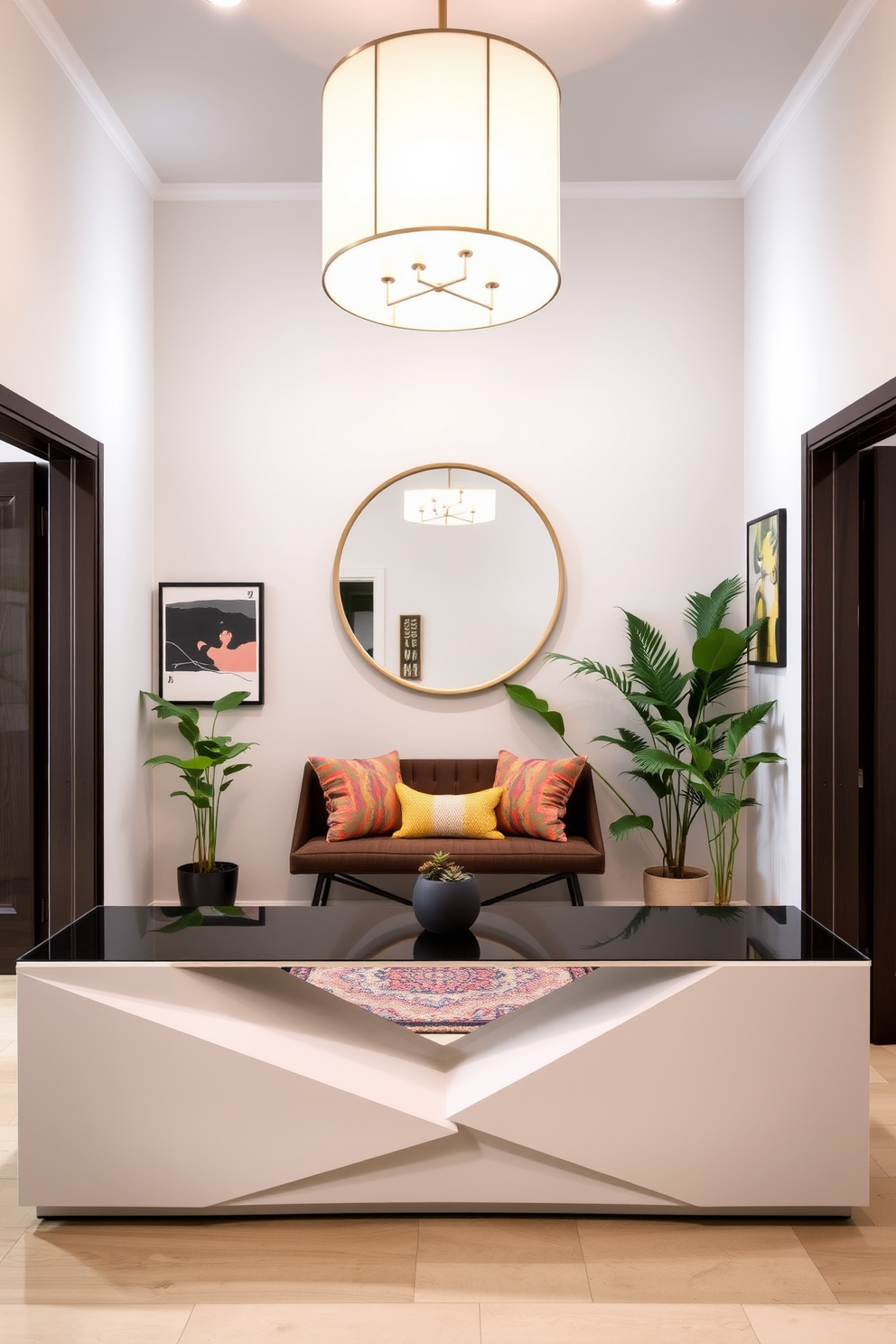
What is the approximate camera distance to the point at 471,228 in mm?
2215

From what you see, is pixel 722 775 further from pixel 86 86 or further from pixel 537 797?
pixel 86 86

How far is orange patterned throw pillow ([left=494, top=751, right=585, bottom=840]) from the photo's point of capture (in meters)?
4.36

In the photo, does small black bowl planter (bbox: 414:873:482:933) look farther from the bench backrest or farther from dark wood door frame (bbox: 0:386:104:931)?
the bench backrest

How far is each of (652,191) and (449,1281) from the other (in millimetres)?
4429

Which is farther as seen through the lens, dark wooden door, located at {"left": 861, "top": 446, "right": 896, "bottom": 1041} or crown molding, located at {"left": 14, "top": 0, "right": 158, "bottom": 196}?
dark wooden door, located at {"left": 861, "top": 446, "right": 896, "bottom": 1041}

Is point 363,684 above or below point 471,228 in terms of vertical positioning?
below

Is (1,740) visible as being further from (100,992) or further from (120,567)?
(100,992)

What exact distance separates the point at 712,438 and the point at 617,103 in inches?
58.0

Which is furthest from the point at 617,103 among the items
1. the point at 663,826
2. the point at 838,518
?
the point at 663,826

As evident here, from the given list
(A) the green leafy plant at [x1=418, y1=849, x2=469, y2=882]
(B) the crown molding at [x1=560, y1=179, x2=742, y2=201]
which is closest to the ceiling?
(B) the crown molding at [x1=560, y1=179, x2=742, y2=201]

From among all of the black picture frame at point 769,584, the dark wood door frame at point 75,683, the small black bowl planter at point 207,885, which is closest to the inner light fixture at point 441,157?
the dark wood door frame at point 75,683

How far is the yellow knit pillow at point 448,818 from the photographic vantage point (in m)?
4.35

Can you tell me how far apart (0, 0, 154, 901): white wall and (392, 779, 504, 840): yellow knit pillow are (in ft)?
3.97

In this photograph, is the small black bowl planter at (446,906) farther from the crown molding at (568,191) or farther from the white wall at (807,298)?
the crown molding at (568,191)
